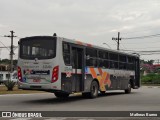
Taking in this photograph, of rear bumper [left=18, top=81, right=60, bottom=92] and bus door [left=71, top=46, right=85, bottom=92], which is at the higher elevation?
bus door [left=71, top=46, right=85, bottom=92]

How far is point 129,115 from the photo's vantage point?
12.2 m

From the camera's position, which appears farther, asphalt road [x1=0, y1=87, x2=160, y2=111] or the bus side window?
the bus side window

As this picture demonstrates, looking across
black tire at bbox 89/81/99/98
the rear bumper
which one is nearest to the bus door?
black tire at bbox 89/81/99/98

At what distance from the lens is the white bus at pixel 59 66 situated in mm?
18672

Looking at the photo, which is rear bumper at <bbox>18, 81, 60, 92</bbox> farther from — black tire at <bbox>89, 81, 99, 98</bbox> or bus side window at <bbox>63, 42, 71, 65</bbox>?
black tire at <bbox>89, 81, 99, 98</bbox>

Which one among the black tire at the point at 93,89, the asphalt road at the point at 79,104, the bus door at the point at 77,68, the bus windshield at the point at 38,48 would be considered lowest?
the asphalt road at the point at 79,104

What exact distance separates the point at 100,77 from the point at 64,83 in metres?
4.75

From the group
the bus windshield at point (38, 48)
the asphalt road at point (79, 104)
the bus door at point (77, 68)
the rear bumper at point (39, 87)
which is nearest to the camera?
the asphalt road at point (79, 104)

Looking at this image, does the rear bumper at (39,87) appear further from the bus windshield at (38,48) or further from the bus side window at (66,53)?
the bus side window at (66,53)

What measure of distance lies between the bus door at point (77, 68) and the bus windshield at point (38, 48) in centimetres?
160

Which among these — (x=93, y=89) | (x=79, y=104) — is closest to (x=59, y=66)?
(x=79, y=104)

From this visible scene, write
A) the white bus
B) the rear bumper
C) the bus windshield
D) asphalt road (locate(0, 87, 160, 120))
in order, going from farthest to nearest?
the bus windshield < the white bus < the rear bumper < asphalt road (locate(0, 87, 160, 120))

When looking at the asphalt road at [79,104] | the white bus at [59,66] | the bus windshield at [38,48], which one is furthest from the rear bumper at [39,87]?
the bus windshield at [38,48]

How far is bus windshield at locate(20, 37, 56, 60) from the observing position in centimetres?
1888
